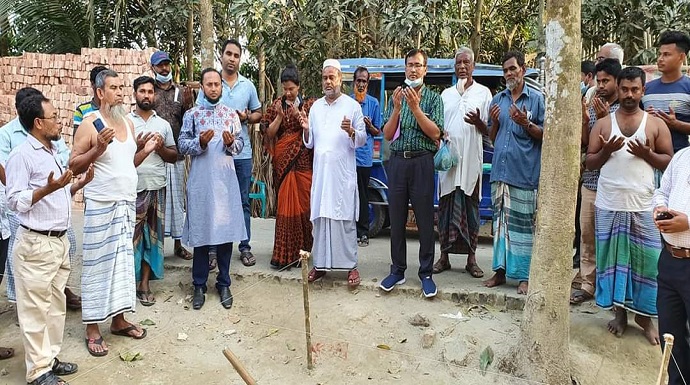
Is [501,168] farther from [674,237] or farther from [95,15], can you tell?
[95,15]

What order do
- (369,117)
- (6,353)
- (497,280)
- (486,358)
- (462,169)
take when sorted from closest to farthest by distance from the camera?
(486,358) < (6,353) < (497,280) < (462,169) < (369,117)

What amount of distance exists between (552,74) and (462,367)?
6.77 feet

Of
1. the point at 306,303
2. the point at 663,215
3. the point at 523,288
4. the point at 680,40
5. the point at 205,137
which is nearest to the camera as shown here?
the point at 663,215

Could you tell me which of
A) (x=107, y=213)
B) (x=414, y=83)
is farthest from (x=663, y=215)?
(x=107, y=213)

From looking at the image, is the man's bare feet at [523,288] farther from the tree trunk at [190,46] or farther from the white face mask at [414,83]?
the tree trunk at [190,46]

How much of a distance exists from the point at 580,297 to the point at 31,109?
423 cm

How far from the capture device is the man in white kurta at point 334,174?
4.67m

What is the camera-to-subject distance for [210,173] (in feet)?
14.8

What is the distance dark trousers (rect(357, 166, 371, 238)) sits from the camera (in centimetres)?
619

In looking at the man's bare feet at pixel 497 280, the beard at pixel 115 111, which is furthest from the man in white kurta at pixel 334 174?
the beard at pixel 115 111

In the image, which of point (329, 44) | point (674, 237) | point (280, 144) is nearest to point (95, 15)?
point (329, 44)

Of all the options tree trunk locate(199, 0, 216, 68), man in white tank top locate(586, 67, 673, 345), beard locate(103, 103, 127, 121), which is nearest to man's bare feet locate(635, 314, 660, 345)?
man in white tank top locate(586, 67, 673, 345)

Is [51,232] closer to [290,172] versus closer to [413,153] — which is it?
[290,172]

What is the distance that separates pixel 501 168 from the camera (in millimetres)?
4449
